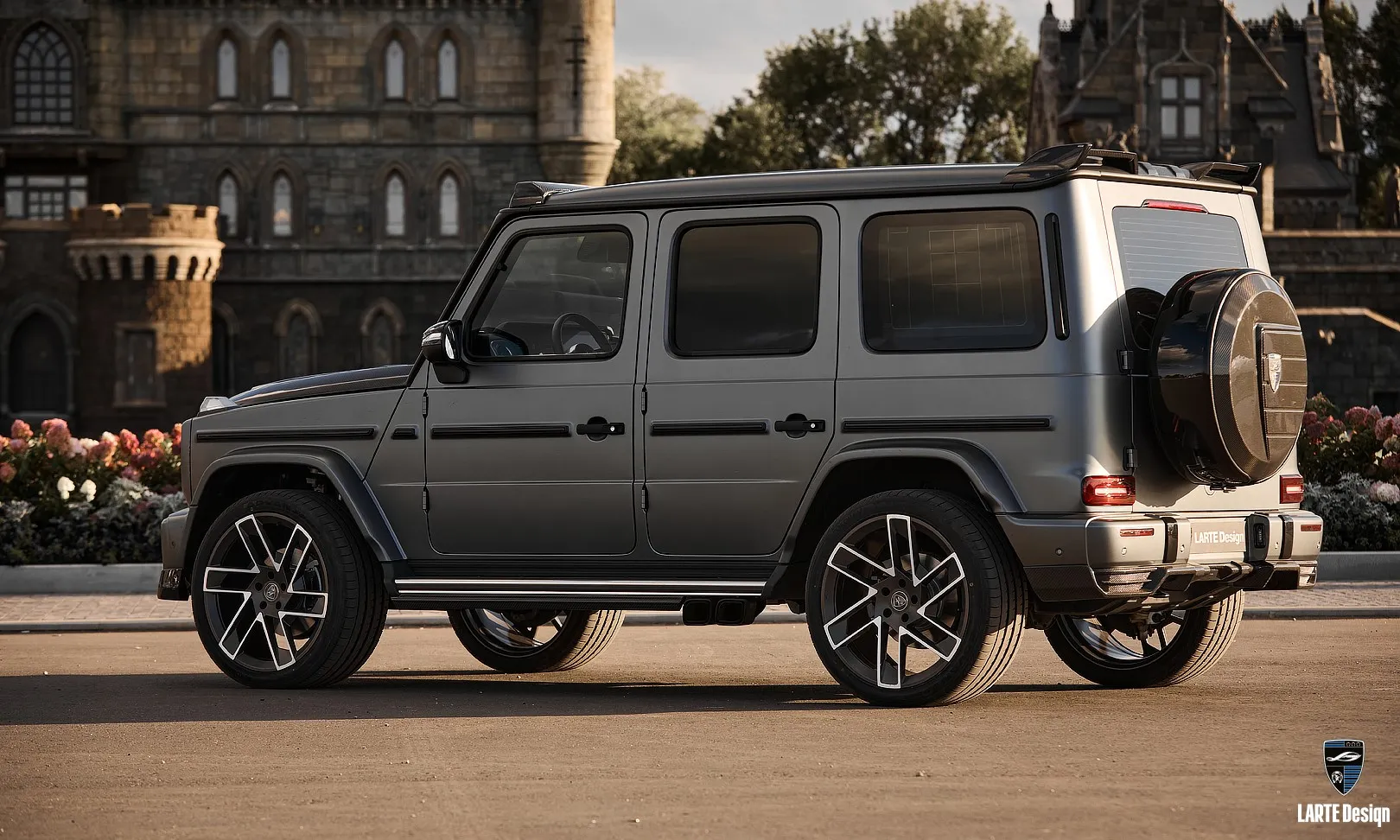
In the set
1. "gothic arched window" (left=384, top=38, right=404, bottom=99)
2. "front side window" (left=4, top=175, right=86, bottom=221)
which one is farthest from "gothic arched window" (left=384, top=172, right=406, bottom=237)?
"front side window" (left=4, top=175, right=86, bottom=221)

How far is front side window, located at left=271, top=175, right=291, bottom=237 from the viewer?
5778 cm

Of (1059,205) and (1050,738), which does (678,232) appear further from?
(1050,738)

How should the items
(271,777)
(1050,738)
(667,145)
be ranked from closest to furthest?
1. (271,777)
2. (1050,738)
3. (667,145)

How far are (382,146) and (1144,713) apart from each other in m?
51.4

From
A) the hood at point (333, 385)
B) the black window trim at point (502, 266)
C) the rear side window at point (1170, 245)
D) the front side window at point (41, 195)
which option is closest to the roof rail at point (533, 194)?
the black window trim at point (502, 266)

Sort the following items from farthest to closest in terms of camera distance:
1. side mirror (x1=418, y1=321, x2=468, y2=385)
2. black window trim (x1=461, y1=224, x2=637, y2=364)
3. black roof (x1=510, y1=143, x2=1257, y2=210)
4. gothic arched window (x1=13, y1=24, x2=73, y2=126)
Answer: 1. gothic arched window (x1=13, y1=24, x2=73, y2=126)
2. side mirror (x1=418, y1=321, x2=468, y2=385)
3. black window trim (x1=461, y1=224, x2=637, y2=364)
4. black roof (x1=510, y1=143, x2=1257, y2=210)

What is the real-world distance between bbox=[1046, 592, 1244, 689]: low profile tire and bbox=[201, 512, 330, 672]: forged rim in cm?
333

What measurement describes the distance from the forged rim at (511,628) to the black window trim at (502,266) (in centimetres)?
170

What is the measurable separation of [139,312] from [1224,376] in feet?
163

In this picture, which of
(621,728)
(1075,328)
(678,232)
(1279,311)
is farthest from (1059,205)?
(621,728)

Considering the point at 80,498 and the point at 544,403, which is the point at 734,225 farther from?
the point at 80,498

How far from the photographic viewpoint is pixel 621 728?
8219 millimetres

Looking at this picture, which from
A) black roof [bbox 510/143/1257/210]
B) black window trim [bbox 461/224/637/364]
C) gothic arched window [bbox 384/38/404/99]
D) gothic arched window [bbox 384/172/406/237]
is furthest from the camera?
gothic arched window [bbox 384/38/404/99]

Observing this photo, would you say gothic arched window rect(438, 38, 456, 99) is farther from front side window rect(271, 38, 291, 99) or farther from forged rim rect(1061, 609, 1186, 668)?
forged rim rect(1061, 609, 1186, 668)
